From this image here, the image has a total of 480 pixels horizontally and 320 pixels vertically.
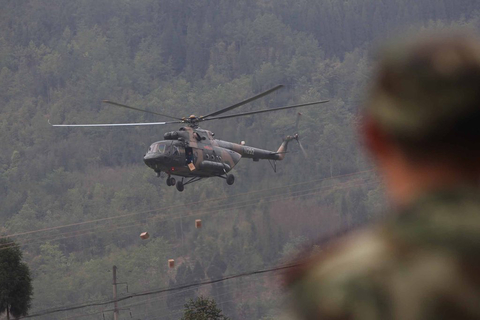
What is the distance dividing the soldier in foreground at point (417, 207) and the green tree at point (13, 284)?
2292 cm

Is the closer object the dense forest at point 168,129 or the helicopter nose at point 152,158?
the helicopter nose at point 152,158

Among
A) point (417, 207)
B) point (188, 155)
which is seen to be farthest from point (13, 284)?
point (417, 207)

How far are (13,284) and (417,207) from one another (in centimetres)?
2330

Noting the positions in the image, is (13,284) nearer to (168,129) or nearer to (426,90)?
(426,90)

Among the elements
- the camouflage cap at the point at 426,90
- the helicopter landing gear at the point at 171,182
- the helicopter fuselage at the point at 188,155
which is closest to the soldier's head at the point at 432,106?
the camouflage cap at the point at 426,90

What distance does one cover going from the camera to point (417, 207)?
1618mm

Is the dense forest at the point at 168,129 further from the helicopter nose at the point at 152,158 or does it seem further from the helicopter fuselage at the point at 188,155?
the helicopter nose at the point at 152,158

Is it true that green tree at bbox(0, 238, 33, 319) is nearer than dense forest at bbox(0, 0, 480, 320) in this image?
Yes

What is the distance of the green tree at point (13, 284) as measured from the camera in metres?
24.1

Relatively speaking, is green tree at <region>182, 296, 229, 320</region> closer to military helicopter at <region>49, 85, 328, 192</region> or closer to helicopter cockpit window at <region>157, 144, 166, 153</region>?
military helicopter at <region>49, 85, 328, 192</region>

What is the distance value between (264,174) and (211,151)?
5364cm

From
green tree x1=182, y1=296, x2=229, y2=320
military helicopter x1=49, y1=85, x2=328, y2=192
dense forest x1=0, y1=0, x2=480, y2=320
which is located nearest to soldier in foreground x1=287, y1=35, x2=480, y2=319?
military helicopter x1=49, y1=85, x2=328, y2=192

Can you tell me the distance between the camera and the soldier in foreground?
1508 mm

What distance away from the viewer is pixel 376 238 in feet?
5.24
